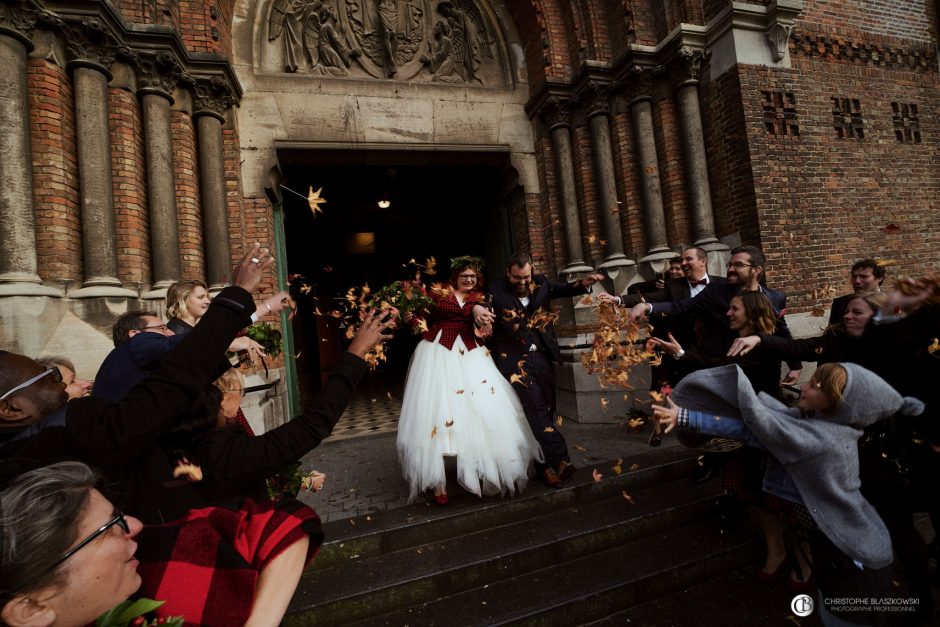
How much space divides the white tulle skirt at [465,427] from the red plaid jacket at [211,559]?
2.35 m

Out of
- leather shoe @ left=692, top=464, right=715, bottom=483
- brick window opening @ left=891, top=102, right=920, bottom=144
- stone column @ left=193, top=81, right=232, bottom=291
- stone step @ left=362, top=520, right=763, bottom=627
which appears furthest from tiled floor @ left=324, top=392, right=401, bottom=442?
brick window opening @ left=891, top=102, right=920, bottom=144

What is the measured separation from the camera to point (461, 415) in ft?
12.1

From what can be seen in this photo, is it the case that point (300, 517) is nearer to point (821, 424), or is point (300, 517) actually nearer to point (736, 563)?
point (821, 424)

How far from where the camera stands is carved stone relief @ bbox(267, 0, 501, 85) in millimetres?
7012

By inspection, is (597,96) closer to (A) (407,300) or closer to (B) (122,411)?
(A) (407,300)

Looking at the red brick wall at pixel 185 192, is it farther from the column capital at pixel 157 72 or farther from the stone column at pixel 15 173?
the stone column at pixel 15 173

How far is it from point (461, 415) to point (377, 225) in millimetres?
10928

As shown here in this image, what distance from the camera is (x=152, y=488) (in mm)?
1522

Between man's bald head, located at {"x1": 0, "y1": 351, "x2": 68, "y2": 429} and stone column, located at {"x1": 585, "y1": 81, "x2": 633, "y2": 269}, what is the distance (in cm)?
680

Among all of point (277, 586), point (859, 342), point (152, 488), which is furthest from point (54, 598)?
point (859, 342)

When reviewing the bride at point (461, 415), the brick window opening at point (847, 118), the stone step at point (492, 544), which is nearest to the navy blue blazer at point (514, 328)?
the bride at point (461, 415)

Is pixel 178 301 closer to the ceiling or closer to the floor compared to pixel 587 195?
closer to the floor

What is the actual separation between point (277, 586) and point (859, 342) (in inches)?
143

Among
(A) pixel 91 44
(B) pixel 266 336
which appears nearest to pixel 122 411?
(B) pixel 266 336
